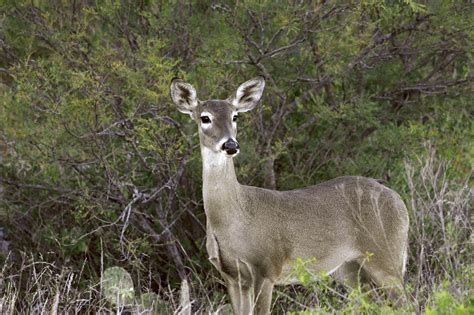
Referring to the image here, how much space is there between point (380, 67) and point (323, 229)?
9.57 feet

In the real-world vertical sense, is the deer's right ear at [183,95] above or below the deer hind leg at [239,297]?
above

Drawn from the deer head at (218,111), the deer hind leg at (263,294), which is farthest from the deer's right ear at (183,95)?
the deer hind leg at (263,294)

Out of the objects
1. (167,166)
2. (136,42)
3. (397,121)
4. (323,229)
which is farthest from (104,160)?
(397,121)

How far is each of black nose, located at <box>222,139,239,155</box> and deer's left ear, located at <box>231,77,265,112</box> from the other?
87 centimetres

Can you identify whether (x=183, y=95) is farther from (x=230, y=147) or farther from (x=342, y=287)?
(x=342, y=287)

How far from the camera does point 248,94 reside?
780 cm

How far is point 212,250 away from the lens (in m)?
7.13

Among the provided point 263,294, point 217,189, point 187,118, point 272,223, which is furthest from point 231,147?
point 187,118

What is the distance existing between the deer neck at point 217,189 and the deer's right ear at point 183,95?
64 cm

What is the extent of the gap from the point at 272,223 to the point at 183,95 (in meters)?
1.37

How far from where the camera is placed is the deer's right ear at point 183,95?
7527 mm

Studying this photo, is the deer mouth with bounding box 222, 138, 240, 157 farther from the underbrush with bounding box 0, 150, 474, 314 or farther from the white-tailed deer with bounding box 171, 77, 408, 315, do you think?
the underbrush with bounding box 0, 150, 474, 314

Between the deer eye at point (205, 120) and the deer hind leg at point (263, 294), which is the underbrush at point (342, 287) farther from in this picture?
the deer eye at point (205, 120)

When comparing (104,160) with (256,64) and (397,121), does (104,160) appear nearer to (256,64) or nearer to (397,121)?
(256,64)
